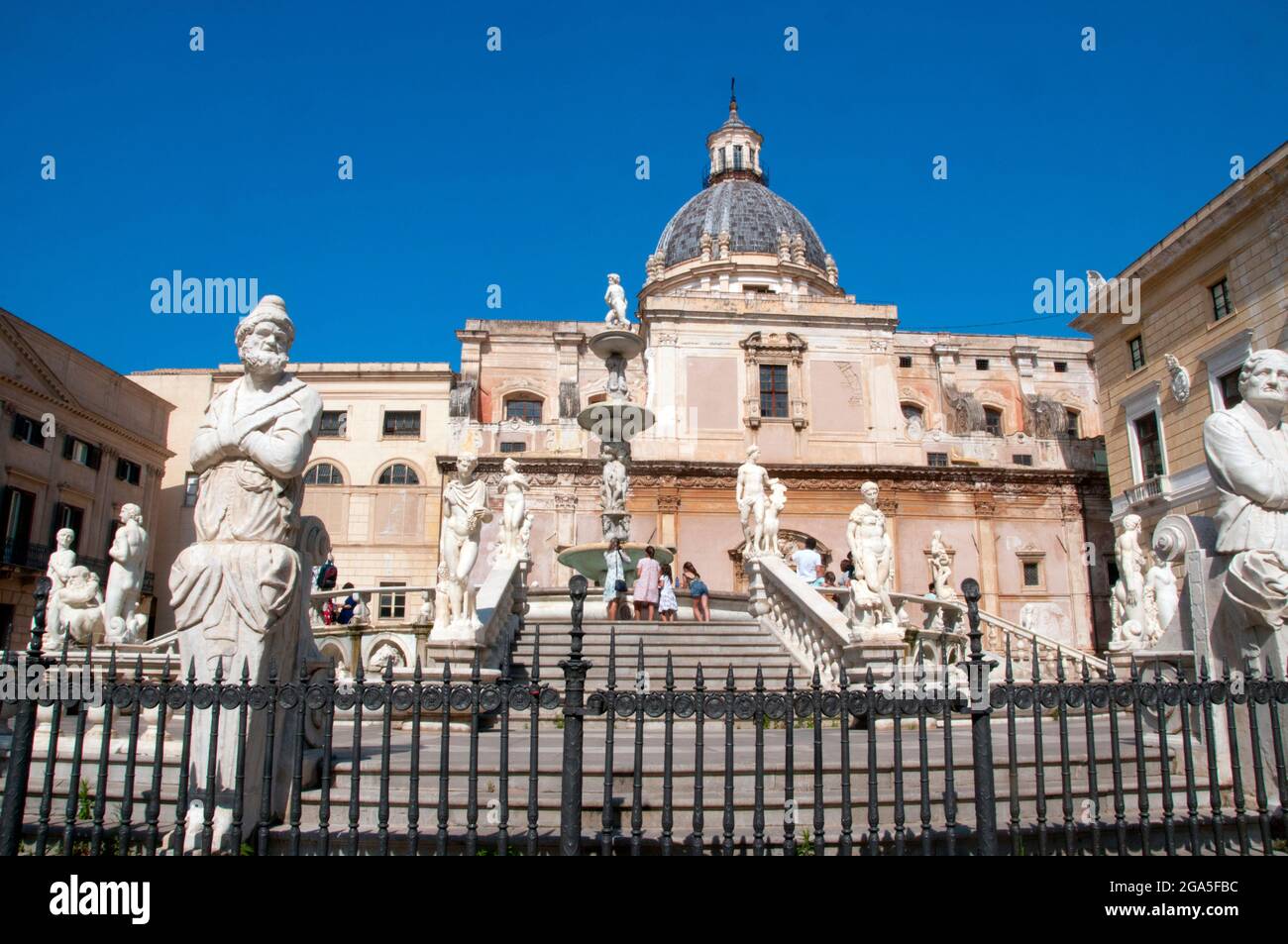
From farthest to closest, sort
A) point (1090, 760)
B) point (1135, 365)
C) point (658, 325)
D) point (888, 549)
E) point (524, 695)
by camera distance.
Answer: point (658, 325), point (1135, 365), point (888, 549), point (1090, 760), point (524, 695)

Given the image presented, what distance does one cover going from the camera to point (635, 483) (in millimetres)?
33406

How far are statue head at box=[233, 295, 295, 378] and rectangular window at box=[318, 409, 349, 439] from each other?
33352mm

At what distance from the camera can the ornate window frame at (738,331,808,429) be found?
117 feet

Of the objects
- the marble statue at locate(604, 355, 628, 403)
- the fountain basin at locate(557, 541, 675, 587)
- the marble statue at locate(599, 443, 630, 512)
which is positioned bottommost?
the fountain basin at locate(557, 541, 675, 587)

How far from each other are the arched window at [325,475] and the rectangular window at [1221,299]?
2966 centimetres

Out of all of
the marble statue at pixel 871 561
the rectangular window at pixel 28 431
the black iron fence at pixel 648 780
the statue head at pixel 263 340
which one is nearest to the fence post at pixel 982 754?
the black iron fence at pixel 648 780

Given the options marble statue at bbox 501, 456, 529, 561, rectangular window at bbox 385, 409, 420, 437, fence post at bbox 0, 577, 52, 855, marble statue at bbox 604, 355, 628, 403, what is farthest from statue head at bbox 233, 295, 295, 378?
rectangular window at bbox 385, 409, 420, 437

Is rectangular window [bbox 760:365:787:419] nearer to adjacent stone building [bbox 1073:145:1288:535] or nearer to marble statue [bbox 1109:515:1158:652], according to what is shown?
adjacent stone building [bbox 1073:145:1288:535]

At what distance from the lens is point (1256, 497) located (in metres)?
5.53

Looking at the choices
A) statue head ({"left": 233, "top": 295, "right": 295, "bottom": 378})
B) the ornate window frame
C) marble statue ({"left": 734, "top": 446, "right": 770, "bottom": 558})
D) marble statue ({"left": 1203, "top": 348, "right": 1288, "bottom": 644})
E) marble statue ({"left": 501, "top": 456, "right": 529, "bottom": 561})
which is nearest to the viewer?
statue head ({"left": 233, "top": 295, "right": 295, "bottom": 378})
